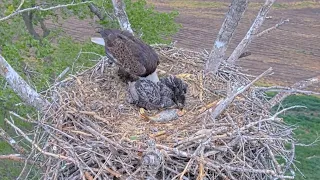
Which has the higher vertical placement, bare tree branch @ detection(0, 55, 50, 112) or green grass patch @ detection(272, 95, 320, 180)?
bare tree branch @ detection(0, 55, 50, 112)

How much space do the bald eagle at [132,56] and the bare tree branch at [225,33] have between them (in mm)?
593

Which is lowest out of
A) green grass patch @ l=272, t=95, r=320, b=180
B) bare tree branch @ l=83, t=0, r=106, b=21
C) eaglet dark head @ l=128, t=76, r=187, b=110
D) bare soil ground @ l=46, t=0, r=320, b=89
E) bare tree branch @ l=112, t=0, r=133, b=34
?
bare soil ground @ l=46, t=0, r=320, b=89

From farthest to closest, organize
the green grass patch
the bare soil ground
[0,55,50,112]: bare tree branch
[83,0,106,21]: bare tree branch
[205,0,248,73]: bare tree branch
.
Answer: the bare soil ground, the green grass patch, [83,0,106,21]: bare tree branch, [205,0,248,73]: bare tree branch, [0,55,50,112]: bare tree branch

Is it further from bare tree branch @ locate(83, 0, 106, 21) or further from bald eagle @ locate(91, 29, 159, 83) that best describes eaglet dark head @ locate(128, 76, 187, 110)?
bare tree branch @ locate(83, 0, 106, 21)

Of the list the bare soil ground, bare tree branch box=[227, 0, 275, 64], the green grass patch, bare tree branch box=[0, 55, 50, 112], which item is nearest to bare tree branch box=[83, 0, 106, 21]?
bare tree branch box=[227, 0, 275, 64]

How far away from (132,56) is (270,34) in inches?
801

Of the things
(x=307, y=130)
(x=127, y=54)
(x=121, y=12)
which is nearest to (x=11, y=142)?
(x=127, y=54)

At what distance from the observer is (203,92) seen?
4.93 metres

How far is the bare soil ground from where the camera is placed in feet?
66.8

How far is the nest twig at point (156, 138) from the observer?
3500 mm

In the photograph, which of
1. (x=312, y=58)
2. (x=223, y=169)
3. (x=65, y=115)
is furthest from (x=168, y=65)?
A: (x=312, y=58)

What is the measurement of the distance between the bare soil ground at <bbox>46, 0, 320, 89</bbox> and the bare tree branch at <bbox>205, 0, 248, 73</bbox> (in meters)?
14.2

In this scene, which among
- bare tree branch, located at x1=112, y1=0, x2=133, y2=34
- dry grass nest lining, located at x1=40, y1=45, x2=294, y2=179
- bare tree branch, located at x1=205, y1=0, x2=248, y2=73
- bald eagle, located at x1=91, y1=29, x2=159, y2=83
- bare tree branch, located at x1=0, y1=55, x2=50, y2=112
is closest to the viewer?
dry grass nest lining, located at x1=40, y1=45, x2=294, y2=179

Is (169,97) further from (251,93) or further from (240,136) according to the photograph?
(240,136)
